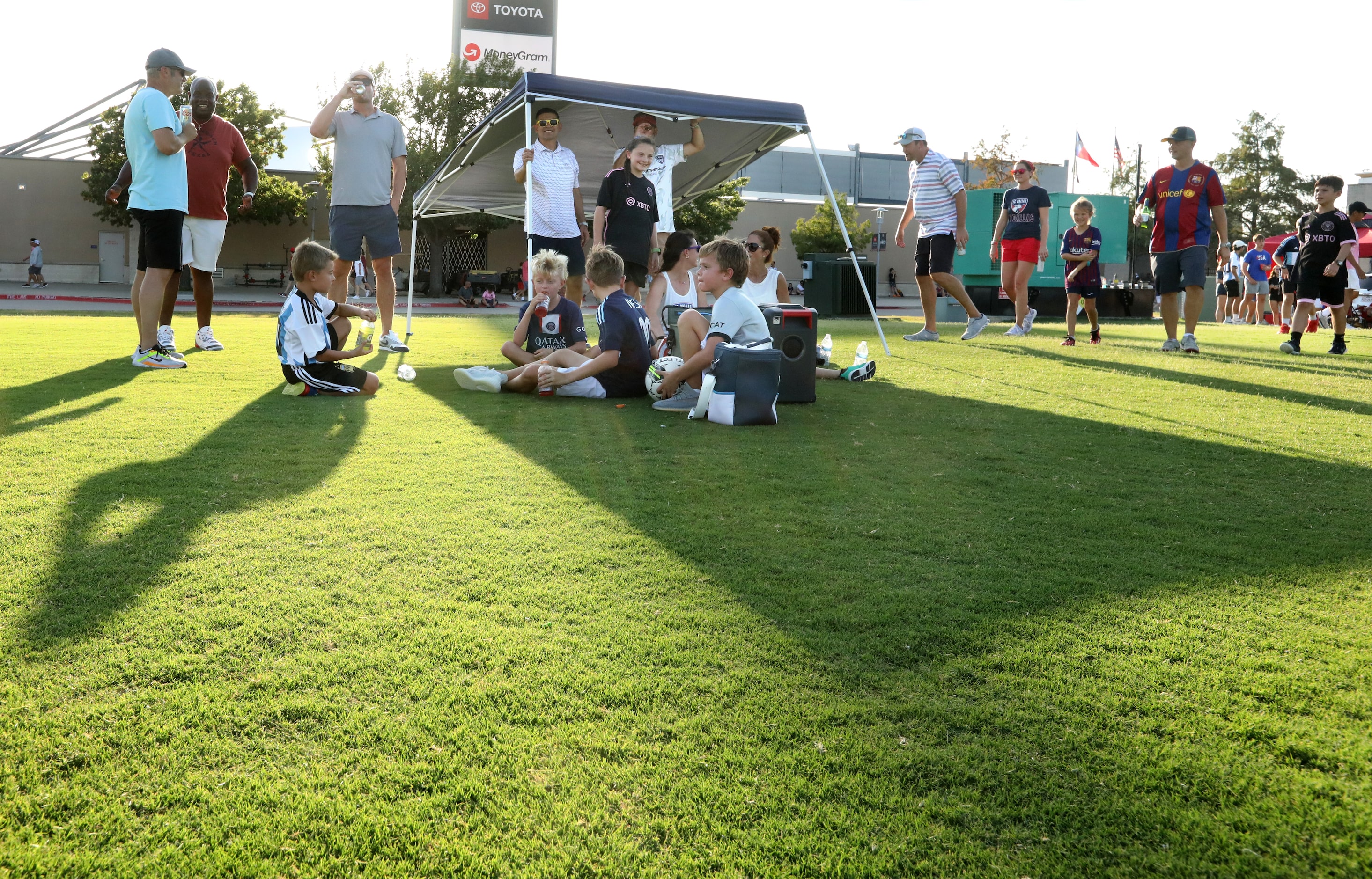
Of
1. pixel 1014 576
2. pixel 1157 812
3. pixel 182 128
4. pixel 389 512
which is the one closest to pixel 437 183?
pixel 182 128

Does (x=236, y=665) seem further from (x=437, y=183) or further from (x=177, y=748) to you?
(x=437, y=183)

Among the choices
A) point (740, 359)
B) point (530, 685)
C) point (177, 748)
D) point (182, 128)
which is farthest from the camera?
point (182, 128)

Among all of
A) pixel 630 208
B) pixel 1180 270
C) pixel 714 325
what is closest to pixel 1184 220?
pixel 1180 270

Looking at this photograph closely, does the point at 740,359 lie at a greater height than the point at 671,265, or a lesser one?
lesser

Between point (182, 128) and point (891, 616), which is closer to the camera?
point (891, 616)

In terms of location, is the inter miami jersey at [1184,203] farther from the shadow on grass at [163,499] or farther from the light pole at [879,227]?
the light pole at [879,227]

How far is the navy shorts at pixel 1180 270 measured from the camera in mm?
8836

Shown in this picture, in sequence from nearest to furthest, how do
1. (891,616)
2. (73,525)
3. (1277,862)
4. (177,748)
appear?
1. (1277,862)
2. (177,748)
3. (891,616)
4. (73,525)

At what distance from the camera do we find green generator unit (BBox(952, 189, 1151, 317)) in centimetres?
1980

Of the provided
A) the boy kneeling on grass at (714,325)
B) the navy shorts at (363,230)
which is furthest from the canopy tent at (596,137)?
the boy kneeling on grass at (714,325)

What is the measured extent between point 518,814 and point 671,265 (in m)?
5.93

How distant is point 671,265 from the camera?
707cm

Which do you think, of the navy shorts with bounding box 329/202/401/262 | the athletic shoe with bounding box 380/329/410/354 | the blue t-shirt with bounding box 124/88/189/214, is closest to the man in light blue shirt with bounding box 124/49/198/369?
the blue t-shirt with bounding box 124/88/189/214

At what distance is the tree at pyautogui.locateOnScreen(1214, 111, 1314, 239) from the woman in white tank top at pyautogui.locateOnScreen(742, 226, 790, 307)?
5609 cm
